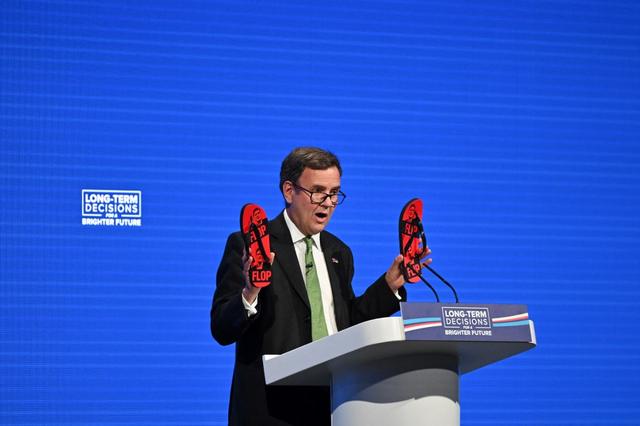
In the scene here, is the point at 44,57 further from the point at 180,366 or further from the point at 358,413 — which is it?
the point at 358,413

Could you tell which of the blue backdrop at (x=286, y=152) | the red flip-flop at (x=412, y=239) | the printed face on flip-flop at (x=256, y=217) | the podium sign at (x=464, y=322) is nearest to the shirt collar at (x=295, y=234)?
the red flip-flop at (x=412, y=239)

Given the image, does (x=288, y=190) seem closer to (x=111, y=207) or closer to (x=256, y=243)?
(x=256, y=243)

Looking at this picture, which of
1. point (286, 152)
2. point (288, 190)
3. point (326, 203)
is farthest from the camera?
point (286, 152)

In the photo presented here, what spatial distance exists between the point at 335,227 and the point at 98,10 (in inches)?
49.6

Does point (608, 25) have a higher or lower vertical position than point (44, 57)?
higher

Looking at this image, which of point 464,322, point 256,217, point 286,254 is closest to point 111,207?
point 286,254

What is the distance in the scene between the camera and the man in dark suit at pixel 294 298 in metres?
2.29

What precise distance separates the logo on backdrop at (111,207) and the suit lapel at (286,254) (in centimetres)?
112

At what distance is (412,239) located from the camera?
2369mm

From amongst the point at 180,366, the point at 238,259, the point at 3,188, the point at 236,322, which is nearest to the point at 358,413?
the point at 236,322

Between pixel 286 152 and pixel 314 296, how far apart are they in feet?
4.55

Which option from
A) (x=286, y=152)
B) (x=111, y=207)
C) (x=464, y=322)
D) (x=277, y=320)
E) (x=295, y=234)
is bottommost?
(x=464, y=322)

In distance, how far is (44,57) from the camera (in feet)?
12.0

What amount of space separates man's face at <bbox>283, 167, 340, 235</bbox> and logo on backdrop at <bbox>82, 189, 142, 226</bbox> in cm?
117
